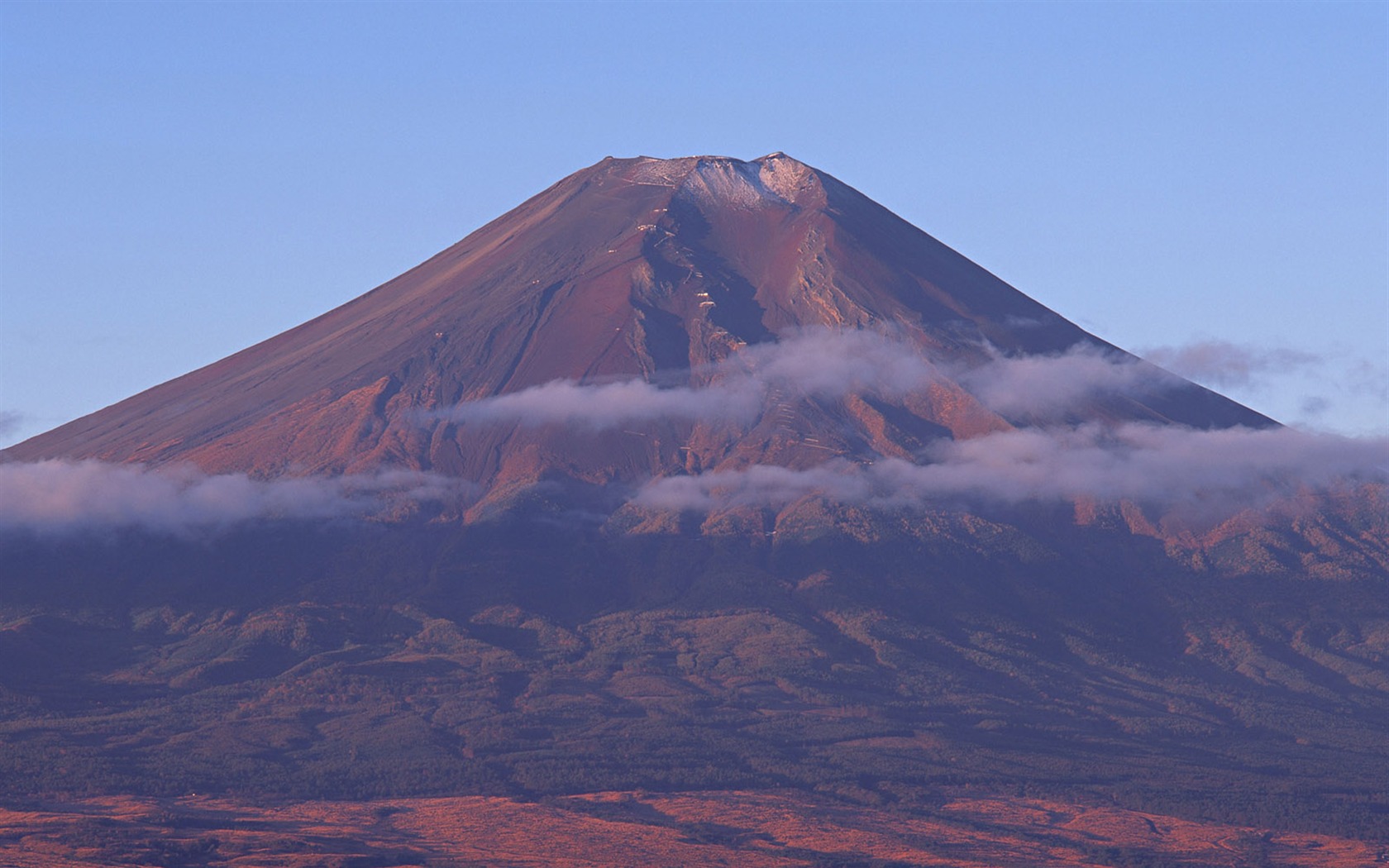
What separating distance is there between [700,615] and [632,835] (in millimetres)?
49021

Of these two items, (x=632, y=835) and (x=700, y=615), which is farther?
(x=700, y=615)

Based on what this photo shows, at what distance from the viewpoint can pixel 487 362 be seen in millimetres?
194625

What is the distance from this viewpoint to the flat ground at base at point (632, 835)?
355 feet

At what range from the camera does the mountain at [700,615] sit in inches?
4781

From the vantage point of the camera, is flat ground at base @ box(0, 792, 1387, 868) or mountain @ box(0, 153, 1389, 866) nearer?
flat ground at base @ box(0, 792, 1387, 868)

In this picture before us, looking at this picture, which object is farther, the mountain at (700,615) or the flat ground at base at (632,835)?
the mountain at (700,615)

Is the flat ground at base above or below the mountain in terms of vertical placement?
below

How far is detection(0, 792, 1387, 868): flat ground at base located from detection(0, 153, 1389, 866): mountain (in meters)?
0.43

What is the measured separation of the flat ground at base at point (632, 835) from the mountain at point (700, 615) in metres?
0.43

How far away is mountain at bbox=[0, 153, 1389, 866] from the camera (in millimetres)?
121438

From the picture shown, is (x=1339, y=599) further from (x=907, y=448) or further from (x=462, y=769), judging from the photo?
(x=462, y=769)

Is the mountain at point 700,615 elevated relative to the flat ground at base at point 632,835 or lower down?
elevated

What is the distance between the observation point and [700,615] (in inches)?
6412

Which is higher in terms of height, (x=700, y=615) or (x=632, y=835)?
(x=700, y=615)
